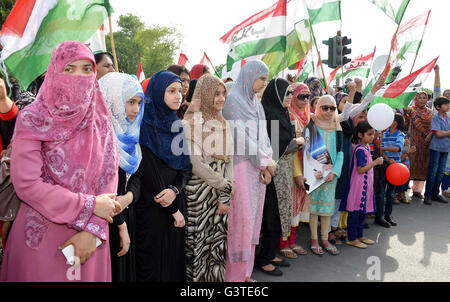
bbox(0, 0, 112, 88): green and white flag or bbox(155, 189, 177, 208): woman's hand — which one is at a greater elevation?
bbox(0, 0, 112, 88): green and white flag

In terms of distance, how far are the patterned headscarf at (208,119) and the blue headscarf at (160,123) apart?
27 cm

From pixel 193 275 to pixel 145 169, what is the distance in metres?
1.01

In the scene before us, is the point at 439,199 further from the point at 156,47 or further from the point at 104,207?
the point at 156,47

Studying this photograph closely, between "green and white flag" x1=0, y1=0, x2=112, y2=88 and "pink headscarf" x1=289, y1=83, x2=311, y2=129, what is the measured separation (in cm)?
228

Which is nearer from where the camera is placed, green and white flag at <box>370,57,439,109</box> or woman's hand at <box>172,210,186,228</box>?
woman's hand at <box>172,210,186,228</box>

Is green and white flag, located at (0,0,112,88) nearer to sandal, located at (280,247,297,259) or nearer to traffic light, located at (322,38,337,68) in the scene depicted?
sandal, located at (280,247,297,259)

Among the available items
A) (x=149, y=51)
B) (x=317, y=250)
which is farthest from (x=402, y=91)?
(x=149, y=51)

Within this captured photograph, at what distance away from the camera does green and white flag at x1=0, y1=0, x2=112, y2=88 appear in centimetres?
237

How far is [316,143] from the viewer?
12.4 ft

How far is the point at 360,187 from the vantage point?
13.5 feet

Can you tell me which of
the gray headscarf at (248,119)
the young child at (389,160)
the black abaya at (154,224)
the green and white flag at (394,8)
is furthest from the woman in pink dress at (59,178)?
the young child at (389,160)

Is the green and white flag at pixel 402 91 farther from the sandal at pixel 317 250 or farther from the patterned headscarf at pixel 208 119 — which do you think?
the patterned headscarf at pixel 208 119

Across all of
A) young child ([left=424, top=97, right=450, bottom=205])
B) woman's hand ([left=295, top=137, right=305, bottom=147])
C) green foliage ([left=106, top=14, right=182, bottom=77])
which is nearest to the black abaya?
woman's hand ([left=295, top=137, right=305, bottom=147])

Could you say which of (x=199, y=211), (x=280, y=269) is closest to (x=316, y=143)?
(x=280, y=269)
